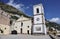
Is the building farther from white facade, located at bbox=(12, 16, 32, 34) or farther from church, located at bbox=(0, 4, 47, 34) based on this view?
white facade, located at bbox=(12, 16, 32, 34)

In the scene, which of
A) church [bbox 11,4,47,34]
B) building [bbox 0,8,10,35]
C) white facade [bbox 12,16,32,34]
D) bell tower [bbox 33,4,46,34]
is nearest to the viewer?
building [bbox 0,8,10,35]

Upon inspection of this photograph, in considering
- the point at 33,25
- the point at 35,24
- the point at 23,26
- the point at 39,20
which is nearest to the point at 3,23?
the point at 33,25

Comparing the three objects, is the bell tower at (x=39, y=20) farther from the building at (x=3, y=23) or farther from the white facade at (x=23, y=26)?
the building at (x=3, y=23)

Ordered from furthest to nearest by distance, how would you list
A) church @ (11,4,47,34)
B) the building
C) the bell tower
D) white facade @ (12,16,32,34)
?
1. white facade @ (12,16,32,34)
2. church @ (11,4,47,34)
3. the bell tower
4. the building

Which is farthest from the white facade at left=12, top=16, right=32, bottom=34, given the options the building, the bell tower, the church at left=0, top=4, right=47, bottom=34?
the building

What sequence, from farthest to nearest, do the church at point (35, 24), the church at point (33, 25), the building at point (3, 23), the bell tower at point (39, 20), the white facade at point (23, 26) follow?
the white facade at point (23, 26), the church at point (35, 24), the bell tower at point (39, 20), the church at point (33, 25), the building at point (3, 23)

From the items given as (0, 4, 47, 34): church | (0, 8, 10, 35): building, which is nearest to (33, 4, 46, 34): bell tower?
(0, 4, 47, 34): church

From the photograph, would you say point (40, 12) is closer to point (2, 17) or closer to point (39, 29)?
point (39, 29)

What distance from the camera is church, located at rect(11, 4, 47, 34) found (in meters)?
32.4

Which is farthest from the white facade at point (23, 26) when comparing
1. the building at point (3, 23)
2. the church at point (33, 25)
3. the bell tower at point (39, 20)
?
the building at point (3, 23)

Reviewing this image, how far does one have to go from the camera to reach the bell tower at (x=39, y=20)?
105ft

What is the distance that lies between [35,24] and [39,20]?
1.86 metres

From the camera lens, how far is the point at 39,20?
33.2m

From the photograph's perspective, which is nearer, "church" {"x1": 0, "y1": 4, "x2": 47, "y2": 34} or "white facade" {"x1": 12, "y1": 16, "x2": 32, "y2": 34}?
"church" {"x1": 0, "y1": 4, "x2": 47, "y2": 34}
